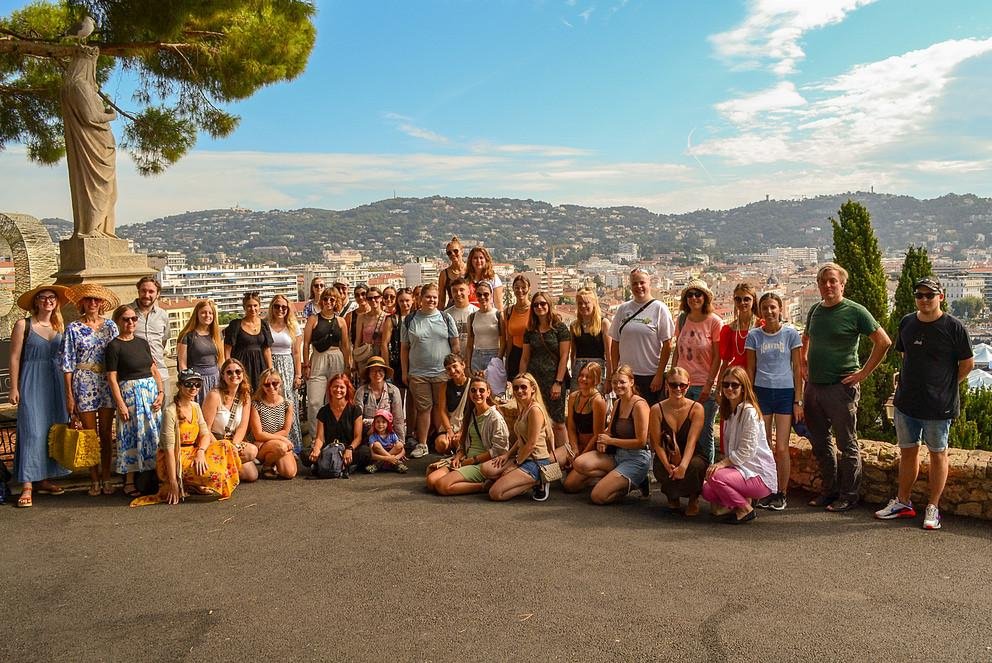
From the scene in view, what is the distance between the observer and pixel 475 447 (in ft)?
17.6

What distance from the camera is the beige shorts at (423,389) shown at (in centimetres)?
624

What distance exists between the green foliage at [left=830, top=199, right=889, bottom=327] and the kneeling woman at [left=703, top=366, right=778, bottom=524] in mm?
10984

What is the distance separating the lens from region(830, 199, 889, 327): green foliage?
1423cm

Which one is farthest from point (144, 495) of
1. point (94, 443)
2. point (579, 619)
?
point (579, 619)

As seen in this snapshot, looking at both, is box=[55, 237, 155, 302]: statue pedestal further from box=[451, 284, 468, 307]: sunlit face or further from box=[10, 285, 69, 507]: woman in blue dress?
box=[451, 284, 468, 307]: sunlit face

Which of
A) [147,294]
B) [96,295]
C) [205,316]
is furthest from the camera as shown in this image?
[205,316]

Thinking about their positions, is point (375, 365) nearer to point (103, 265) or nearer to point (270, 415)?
point (270, 415)

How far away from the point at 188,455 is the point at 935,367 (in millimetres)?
4728

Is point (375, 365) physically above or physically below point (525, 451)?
above

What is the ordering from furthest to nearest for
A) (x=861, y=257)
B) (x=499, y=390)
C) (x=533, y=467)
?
(x=861, y=257) < (x=499, y=390) < (x=533, y=467)

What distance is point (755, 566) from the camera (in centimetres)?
375

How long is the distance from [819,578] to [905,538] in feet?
2.91

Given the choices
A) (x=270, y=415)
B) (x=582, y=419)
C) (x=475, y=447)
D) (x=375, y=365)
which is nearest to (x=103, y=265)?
(x=270, y=415)

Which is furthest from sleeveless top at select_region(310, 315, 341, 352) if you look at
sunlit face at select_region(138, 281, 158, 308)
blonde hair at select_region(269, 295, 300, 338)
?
sunlit face at select_region(138, 281, 158, 308)
